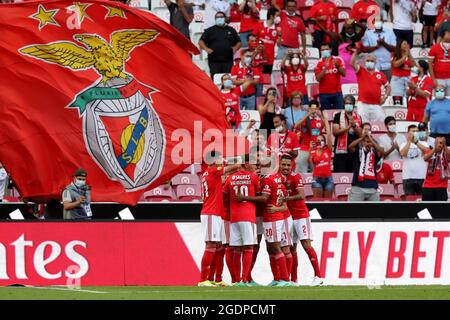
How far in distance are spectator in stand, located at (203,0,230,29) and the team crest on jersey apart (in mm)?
8497

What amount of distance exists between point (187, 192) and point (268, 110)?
85.6 inches

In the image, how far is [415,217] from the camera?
21969 millimetres

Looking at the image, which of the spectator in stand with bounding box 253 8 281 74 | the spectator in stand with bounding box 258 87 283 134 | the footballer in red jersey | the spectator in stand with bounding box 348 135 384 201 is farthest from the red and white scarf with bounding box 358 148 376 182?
the spectator in stand with bounding box 253 8 281 74

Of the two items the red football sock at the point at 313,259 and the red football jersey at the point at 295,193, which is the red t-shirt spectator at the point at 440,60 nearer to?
the red football jersey at the point at 295,193

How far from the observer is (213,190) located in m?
18.8

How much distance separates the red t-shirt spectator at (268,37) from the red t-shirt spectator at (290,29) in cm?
31

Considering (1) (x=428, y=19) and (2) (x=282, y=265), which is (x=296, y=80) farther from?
(2) (x=282, y=265)

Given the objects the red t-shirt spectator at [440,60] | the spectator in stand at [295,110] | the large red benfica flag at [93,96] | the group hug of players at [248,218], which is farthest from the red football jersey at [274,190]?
the red t-shirt spectator at [440,60]

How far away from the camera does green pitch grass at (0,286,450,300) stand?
15.4m

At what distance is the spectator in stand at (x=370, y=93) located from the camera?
2608 centimetres

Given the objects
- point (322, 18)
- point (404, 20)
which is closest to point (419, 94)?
point (404, 20)

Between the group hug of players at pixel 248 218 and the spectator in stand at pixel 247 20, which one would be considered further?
the spectator in stand at pixel 247 20
